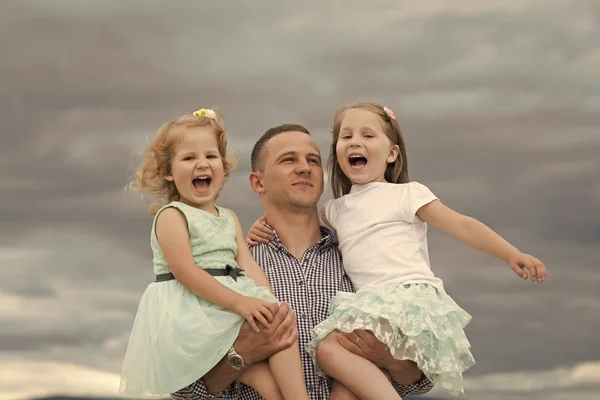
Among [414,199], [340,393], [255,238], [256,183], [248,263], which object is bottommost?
[340,393]

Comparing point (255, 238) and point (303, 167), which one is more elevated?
point (303, 167)

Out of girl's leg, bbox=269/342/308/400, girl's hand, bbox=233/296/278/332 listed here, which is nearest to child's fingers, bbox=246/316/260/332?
girl's hand, bbox=233/296/278/332

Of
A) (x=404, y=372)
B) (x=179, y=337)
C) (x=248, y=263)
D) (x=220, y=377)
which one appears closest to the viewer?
(x=179, y=337)

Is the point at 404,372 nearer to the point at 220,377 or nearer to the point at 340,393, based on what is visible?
the point at 340,393

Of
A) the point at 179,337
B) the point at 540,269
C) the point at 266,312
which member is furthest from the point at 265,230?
the point at 540,269

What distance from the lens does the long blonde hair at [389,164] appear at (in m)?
7.01

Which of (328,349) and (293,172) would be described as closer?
(328,349)

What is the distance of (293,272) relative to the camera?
6.95 m

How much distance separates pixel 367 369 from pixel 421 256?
87 centimetres

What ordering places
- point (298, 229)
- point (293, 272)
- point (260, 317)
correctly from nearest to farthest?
point (260, 317), point (293, 272), point (298, 229)

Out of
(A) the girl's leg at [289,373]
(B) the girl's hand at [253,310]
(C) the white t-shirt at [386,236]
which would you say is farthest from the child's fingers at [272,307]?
(C) the white t-shirt at [386,236]

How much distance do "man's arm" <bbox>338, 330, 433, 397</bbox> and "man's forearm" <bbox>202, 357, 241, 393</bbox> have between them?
0.71 m

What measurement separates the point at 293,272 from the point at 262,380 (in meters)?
0.96

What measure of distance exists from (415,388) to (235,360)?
4.42 ft
